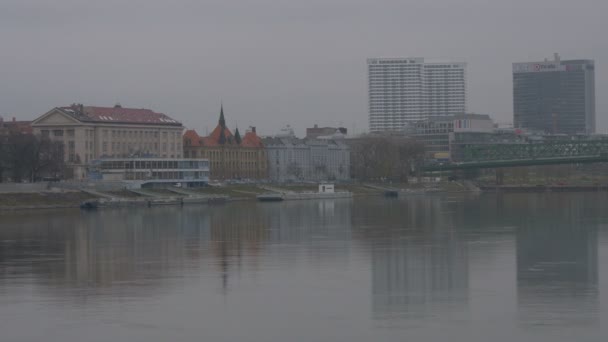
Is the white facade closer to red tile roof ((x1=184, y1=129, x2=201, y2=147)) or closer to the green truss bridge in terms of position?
red tile roof ((x1=184, y1=129, x2=201, y2=147))

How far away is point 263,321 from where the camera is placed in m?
28.8

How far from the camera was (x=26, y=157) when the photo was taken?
109m

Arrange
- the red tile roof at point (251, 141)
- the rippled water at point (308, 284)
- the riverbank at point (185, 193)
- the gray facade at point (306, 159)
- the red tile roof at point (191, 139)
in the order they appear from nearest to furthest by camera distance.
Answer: the rippled water at point (308, 284)
the riverbank at point (185, 193)
the red tile roof at point (191, 139)
the red tile roof at point (251, 141)
the gray facade at point (306, 159)

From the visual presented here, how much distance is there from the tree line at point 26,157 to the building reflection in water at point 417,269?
52602 millimetres

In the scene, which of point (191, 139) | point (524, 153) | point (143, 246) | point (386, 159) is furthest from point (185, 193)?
point (524, 153)

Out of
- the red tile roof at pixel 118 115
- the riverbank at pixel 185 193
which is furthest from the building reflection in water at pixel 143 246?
the red tile roof at pixel 118 115

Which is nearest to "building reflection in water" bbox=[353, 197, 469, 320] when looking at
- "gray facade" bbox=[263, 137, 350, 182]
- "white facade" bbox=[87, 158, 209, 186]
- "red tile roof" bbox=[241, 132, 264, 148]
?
"white facade" bbox=[87, 158, 209, 186]

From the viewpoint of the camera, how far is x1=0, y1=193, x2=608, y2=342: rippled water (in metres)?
27.4

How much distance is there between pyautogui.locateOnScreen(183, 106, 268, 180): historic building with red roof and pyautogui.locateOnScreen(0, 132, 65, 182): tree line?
A: 3645 cm

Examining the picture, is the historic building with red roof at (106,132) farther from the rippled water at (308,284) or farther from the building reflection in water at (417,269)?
the building reflection in water at (417,269)

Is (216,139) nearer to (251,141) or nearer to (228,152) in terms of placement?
(228,152)

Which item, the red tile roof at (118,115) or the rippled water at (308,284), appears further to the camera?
the red tile roof at (118,115)

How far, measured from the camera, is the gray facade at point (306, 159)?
17112 centimetres

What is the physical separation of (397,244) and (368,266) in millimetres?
9836
